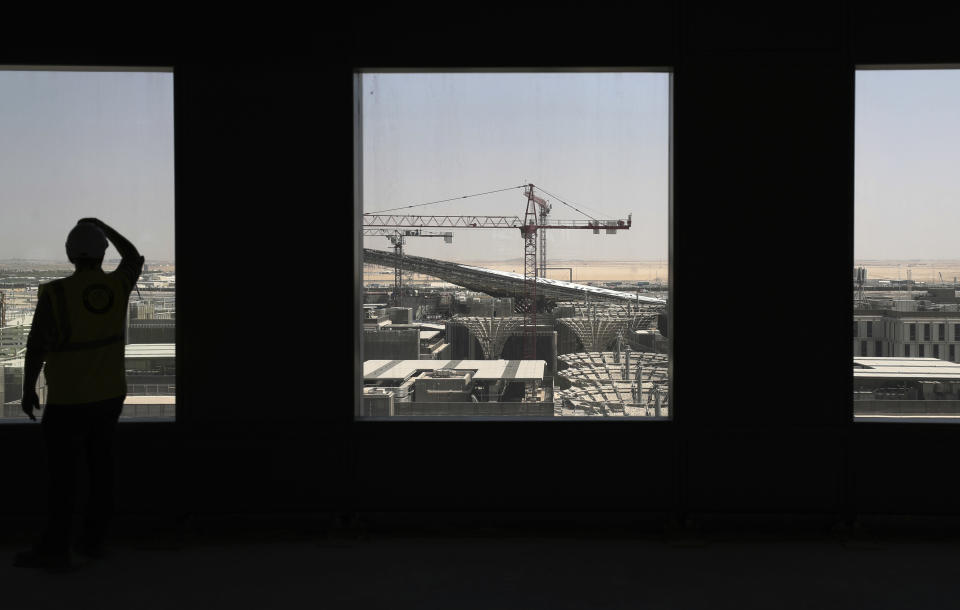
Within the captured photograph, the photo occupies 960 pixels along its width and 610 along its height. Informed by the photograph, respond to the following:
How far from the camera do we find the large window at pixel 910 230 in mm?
3523

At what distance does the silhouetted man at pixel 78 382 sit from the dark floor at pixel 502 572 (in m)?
0.21

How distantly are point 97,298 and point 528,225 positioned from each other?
2059 millimetres

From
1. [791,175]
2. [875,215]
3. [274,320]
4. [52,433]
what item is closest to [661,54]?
[791,175]

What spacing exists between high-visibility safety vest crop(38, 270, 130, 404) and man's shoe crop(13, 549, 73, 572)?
692 mm

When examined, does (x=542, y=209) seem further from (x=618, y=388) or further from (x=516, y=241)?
(x=618, y=388)

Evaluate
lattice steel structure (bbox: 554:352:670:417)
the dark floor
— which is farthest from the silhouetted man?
lattice steel structure (bbox: 554:352:670:417)

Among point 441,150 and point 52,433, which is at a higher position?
point 441,150

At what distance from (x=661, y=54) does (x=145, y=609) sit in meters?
3.40

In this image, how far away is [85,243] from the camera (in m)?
3.09

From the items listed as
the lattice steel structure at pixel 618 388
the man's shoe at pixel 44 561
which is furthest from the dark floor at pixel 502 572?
the lattice steel structure at pixel 618 388

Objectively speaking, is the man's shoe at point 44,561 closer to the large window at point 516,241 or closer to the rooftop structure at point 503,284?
the large window at point 516,241

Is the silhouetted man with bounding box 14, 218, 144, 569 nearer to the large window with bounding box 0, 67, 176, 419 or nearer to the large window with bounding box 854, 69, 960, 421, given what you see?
the large window with bounding box 0, 67, 176, 419

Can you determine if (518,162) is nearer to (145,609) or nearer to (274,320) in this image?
(274,320)

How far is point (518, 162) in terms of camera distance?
3.60 m
